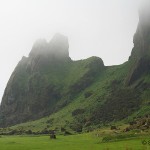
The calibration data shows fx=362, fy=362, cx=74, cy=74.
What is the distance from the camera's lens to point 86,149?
60188 millimetres

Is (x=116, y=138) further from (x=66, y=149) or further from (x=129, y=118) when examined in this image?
(x=129, y=118)

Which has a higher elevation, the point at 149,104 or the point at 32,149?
the point at 149,104

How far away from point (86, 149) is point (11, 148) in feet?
53.9

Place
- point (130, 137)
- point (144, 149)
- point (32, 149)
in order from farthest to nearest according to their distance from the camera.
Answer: point (130, 137) < point (32, 149) < point (144, 149)

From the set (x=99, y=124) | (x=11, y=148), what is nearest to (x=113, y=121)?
(x=99, y=124)

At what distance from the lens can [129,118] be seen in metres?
188

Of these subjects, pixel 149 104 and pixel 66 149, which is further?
pixel 149 104

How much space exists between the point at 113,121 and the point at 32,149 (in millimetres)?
135240

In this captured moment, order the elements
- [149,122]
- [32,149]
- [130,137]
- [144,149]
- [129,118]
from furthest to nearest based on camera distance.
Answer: [129,118]
[149,122]
[130,137]
[32,149]
[144,149]

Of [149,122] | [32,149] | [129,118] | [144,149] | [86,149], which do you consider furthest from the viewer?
[129,118]

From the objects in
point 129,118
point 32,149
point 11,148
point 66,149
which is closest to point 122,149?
point 66,149

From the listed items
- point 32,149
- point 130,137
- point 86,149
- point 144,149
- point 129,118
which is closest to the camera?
point 144,149

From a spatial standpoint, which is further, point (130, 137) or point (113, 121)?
point (113, 121)

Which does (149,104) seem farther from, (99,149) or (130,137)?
(99,149)
